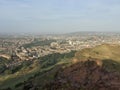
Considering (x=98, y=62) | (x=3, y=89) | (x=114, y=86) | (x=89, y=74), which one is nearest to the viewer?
(x=114, y=86)

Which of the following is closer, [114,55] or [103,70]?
[103,70]

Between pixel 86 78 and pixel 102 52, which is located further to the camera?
pixel 102 52

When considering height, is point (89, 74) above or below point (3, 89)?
above

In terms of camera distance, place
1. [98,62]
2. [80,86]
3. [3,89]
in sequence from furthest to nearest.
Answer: [3,89]
[98,62]
[80,86]

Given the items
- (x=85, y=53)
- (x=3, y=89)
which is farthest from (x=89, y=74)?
(x=85, y=53)

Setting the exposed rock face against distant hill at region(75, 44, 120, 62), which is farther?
distant hill at region(75, 44, 120, 62)

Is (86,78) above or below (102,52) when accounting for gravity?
above

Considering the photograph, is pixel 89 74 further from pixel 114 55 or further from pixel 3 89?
pixel 114 55

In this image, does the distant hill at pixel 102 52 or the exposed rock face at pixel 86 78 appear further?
the distant hill at pixel 102 52
